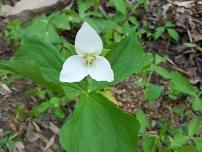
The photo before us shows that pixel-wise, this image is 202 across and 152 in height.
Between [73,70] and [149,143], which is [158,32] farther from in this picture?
[73,70]

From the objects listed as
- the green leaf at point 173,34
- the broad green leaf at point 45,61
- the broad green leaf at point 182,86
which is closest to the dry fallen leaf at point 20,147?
the broad green leaf at point 45,61

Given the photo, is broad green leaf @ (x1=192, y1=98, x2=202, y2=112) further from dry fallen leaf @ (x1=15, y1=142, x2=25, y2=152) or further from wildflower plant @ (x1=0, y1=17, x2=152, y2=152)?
dry fallen leaf @ (x1=15, y1=142, x2=25, y2=152)

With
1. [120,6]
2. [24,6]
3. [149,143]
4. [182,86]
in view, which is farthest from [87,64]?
[24,6]

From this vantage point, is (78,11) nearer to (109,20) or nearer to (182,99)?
(109,20)

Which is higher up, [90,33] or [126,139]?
[90,33]

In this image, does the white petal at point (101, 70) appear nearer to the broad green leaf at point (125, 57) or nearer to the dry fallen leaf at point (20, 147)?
the broad green leaf at point (125, 57)

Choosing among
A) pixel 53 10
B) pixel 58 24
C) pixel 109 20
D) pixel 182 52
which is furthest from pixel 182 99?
pixel 53 10

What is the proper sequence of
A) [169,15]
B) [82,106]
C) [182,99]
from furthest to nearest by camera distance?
[169,15], [182,99], [82,106]
